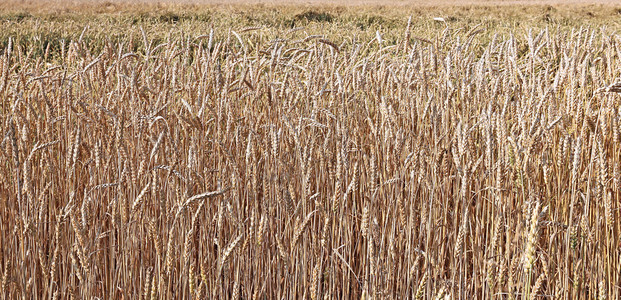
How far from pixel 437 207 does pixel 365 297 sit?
65 cm

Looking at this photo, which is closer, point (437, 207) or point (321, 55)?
point (437, 207)

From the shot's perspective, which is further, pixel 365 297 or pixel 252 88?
pixel 252 88

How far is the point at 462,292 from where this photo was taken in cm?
117

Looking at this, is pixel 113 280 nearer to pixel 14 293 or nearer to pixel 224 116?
pixel 14 293

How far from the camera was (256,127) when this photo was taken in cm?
180

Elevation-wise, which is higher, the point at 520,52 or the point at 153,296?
the point at 520,52

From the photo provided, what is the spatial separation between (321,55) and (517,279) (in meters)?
1.00

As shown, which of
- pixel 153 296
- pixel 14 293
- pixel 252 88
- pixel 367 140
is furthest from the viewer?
pixel 367 140

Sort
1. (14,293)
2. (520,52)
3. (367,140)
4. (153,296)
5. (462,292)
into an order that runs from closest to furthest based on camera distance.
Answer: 1. (153,296)
2. (462,292)
3. (14,293)
4. (367,140)
5. (520,52)

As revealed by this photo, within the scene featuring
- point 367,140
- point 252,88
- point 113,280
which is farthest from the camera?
point 367,140

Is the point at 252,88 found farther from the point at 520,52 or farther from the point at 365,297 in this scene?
the point at 520,52

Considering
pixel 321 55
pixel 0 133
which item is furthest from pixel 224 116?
pixel 0 133

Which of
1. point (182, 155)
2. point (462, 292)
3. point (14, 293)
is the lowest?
point (14, 293)

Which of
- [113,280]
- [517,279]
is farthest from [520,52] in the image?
[113,280]
